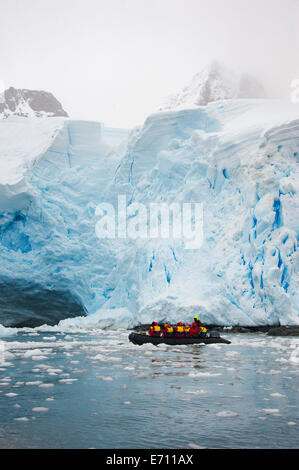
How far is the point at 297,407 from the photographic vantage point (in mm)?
5766

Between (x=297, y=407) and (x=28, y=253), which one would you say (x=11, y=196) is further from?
(x=297, y=407)

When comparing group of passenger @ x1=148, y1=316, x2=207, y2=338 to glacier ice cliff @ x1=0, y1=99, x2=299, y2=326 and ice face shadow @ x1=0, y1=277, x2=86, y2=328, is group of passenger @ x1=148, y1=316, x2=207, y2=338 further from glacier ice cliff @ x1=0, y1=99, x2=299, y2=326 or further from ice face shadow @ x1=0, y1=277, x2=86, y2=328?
ice face shadow @ x1=0, y1=277, x2=86, y2=328

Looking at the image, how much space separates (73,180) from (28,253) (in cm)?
437

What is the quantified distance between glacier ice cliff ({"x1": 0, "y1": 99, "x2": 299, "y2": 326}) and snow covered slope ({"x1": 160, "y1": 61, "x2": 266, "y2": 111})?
3520cm

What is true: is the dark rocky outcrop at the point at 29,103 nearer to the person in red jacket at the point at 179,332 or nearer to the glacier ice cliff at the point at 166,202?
the glacier ice cliff at the point at 166,202

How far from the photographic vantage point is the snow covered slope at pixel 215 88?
57.7m

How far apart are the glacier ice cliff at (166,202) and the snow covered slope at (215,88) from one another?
115ft

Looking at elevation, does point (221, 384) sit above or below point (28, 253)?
above

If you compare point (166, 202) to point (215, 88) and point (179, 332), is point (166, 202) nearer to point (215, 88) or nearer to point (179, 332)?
point (179, 332)

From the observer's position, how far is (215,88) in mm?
58000

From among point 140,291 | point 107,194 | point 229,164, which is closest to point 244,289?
point 140,291

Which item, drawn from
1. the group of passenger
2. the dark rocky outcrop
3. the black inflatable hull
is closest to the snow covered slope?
the dark rocky outcrop

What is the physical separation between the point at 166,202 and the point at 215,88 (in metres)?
41.2

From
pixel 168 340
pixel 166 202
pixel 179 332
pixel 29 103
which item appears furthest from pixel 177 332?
pixel 29 103
